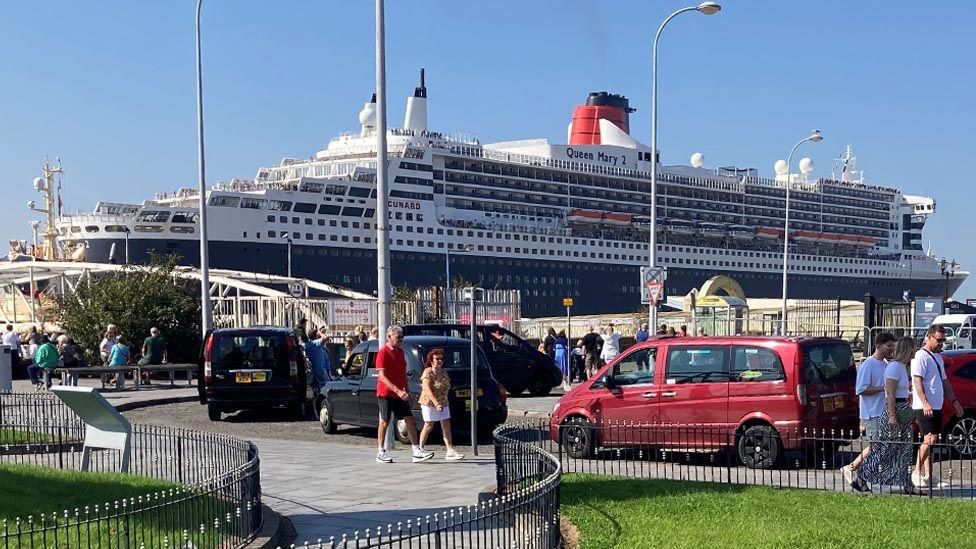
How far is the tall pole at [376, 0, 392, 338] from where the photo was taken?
53.9ft

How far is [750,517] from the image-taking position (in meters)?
8.80

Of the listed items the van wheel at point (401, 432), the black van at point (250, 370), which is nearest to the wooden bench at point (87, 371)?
the black van at point (250, 370)

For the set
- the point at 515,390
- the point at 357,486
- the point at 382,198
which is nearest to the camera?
the point at 357,486

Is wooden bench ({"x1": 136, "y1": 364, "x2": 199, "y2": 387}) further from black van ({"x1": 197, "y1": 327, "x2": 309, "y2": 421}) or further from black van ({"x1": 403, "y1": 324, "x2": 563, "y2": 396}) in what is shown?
black van ({"x1": 197, "y1": 327, "x2": 309, "y2": 421})

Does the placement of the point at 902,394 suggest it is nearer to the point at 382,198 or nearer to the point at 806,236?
the point at 382,198

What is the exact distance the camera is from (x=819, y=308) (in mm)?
43156

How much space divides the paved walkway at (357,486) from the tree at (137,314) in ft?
61.6

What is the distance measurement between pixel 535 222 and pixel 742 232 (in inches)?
752

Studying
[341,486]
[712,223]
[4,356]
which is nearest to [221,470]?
[341,486]

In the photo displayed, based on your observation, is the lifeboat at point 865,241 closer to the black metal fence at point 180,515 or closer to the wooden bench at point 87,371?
the wooden bench at point 87,371

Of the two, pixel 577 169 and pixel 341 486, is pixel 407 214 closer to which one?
pixel 577 169

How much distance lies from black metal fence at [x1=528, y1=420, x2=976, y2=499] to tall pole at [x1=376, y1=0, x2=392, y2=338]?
129 inches

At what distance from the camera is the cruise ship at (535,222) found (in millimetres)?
66562

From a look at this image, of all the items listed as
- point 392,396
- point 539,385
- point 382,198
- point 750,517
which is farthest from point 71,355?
point 750,517
